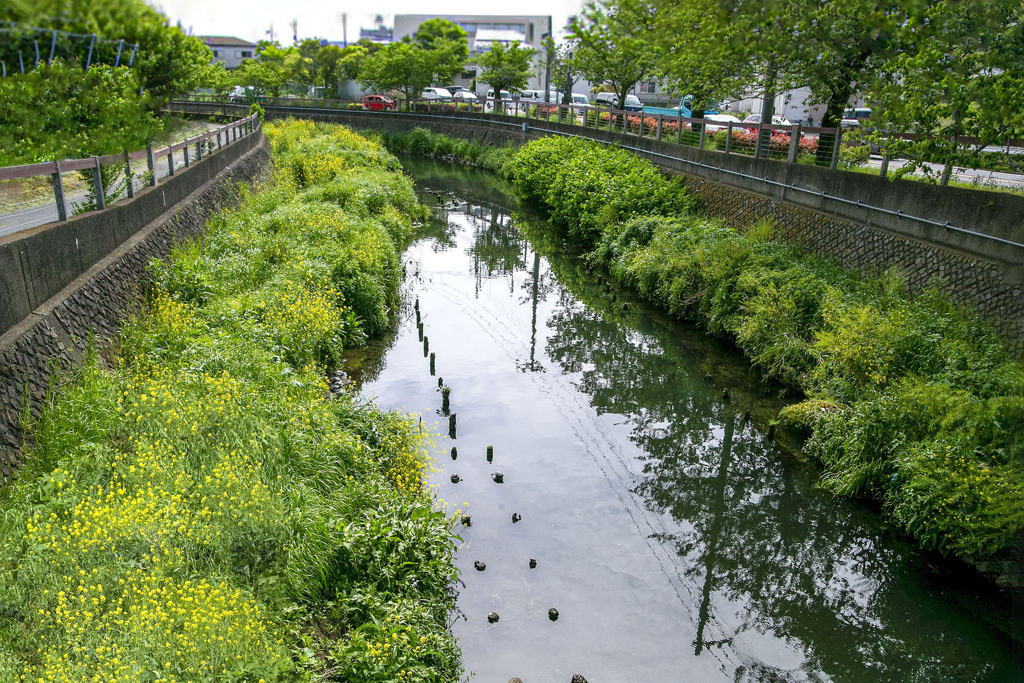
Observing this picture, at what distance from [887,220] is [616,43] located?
21058 millimetres

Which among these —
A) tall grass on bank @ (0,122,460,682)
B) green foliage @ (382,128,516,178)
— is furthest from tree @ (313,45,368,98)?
tall grass on bank @ (0,122,460,682)

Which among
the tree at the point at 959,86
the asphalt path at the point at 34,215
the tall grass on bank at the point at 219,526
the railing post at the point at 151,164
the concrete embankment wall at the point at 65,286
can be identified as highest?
the tree at the point at 959,86

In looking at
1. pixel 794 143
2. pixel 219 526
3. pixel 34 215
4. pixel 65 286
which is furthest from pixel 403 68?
pixel 219 526

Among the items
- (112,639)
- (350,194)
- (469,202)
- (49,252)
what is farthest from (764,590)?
(469,202)

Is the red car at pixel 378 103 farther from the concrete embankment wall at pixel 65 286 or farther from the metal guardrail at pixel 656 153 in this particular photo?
the concrete embankment wall at pixel 65 286

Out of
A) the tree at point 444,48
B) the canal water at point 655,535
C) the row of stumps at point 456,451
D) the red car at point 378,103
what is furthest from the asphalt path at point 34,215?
the tree at point 444,48

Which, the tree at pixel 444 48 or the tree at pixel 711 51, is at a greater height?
the tree at pixel 444 48

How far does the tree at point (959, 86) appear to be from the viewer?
9.80m

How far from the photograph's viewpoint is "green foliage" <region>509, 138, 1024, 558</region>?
285 inches

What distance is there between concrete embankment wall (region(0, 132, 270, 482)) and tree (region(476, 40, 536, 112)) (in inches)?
1479

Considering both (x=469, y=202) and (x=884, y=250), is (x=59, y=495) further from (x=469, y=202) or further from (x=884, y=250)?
(x=469, y=202)

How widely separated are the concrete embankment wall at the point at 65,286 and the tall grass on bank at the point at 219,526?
0.98 ft

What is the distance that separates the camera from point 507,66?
46281 millimetres

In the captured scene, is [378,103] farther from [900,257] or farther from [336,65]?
[900,257]
